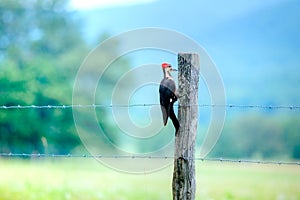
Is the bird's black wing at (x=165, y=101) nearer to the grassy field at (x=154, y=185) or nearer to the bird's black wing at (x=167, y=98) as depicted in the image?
the bird's black wing at (x=167, y=98)

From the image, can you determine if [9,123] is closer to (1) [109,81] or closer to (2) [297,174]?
(1) [109,81]

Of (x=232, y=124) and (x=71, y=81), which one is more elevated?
(x=71, y=81)

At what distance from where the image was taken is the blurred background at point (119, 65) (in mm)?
19297

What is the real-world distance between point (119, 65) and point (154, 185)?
21027 millimetres

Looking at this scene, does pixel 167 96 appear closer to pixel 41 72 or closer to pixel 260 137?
pixel 260 137

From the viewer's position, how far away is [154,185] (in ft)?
23.9

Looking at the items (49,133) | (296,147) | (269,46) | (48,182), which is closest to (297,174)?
(296,147)

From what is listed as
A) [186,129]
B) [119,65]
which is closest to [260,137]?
[119,65]

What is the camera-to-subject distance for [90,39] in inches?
1233

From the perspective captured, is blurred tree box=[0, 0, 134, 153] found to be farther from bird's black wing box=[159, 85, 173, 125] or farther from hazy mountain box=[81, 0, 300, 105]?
bird's black wing box=[159, 85, 173, 125]

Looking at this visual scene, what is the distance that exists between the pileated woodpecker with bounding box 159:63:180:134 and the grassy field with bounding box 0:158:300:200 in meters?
1.75

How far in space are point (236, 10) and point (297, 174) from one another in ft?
118

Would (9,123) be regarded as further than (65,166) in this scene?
Yes

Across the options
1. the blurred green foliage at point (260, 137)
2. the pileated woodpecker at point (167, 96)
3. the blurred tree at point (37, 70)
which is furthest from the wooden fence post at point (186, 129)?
the blurred tree at point (37, 70)
